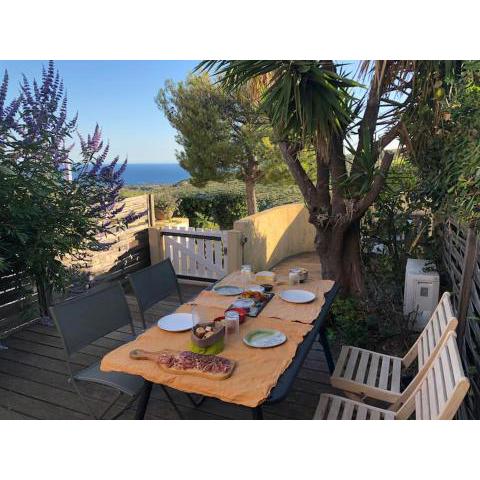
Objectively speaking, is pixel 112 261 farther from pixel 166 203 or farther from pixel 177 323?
pixel 166 203

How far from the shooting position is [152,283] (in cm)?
284

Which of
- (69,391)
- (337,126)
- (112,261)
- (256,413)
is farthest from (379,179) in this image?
(112,261)

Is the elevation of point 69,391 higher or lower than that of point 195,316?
lower

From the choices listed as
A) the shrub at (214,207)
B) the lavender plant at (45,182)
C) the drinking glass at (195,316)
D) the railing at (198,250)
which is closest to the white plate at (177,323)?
the drinking glass at (195,316)

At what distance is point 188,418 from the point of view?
238 centimetres

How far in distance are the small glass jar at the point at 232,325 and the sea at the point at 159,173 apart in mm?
2810

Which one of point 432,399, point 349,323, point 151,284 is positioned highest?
point 151,284

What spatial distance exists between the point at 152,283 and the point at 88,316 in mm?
654

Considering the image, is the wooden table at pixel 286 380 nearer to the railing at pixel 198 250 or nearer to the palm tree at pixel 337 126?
the palm tree at pixel 337 126

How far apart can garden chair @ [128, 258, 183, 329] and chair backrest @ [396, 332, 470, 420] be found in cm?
164
